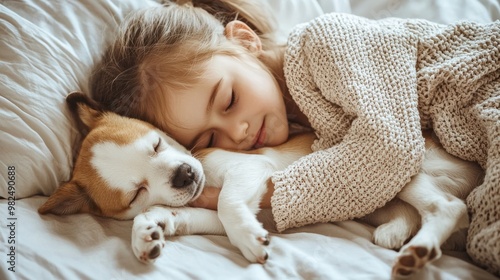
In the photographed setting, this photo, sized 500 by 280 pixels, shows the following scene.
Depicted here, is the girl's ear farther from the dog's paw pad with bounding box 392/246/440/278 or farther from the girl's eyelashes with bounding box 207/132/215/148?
the dog's paw pad with bounding box 392/246/440/278

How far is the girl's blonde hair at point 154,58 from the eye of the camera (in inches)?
55.1

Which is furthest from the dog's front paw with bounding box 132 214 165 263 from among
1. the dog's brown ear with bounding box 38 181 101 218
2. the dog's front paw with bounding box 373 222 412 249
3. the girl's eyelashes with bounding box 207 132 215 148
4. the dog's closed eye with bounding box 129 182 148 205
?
the dog's front paw with bounding box 373 222 412 249

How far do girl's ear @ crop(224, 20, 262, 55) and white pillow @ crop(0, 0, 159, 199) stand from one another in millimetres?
439

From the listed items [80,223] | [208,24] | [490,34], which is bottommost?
[80,223]

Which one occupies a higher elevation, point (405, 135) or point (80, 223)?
point (405, 135)

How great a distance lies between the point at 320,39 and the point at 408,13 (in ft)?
2.59

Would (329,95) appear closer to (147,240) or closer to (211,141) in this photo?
(211,141)

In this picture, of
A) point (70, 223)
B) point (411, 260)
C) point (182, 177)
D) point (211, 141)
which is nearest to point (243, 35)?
point (211, 141)

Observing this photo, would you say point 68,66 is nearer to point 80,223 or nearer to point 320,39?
point 80,223

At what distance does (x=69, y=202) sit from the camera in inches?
49.6

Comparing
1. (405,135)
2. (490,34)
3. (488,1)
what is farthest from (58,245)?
(488,1)

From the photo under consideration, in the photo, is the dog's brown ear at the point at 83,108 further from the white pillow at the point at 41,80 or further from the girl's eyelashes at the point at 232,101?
the girl's eyelashes at the point at 232,101

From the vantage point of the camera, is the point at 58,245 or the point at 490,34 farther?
the point at 490,34

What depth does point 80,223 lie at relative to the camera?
1.23 m
